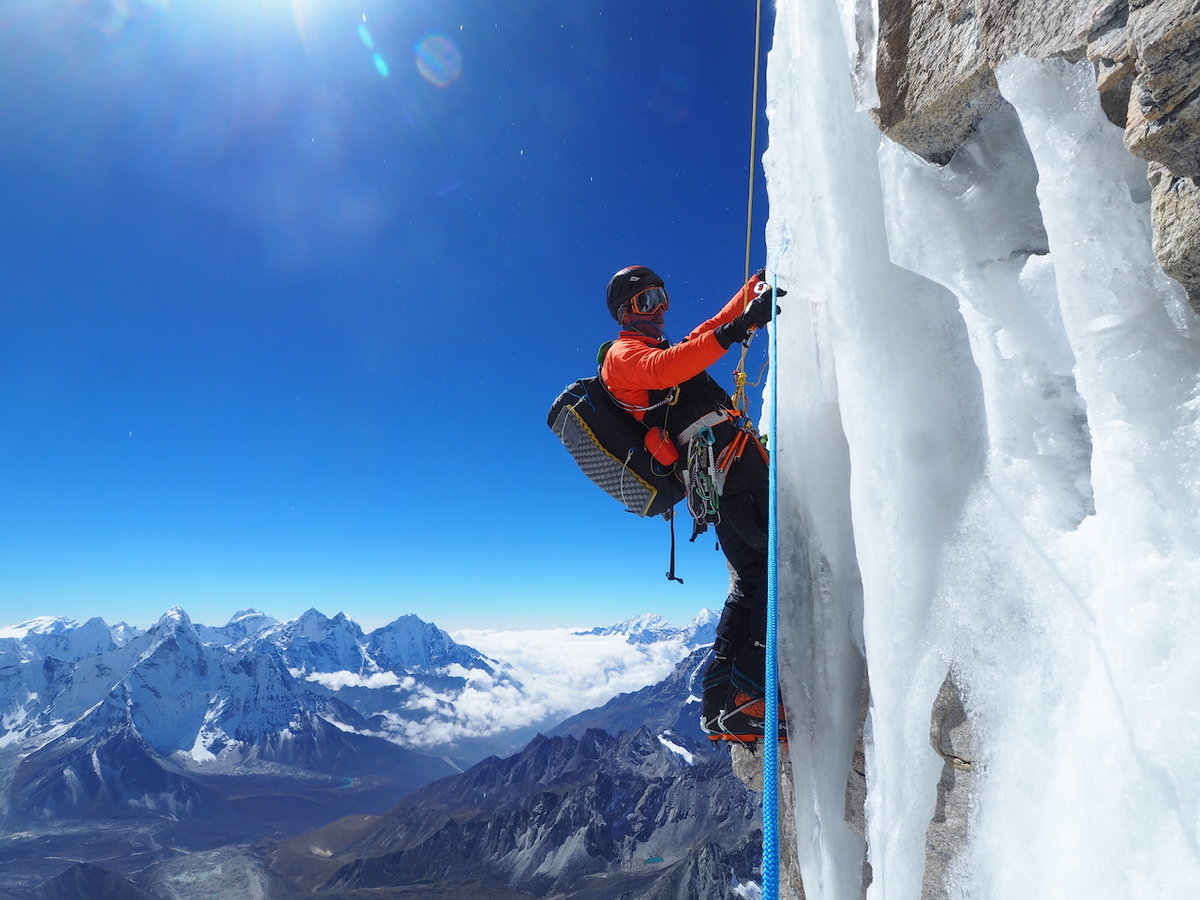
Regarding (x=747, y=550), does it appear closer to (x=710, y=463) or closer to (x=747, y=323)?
(x=710, y=463)

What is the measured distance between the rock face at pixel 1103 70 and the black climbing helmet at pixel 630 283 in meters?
2.07

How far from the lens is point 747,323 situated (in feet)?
11.0

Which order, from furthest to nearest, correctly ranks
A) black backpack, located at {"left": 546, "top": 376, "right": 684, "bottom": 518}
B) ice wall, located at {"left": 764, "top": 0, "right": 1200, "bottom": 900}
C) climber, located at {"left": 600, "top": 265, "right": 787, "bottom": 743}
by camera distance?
black backpack, located at {"left": 546, "top": 376, "right": 684, "bottom": 518}
climber, located at {"left": 600, "top": 265, "right": 787, "bottom": 743}
ice wall, located at {"left": 764, "top": 0, "right": 1200, "bottom": 900}

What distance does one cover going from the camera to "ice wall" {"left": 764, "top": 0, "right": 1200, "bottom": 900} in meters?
1.47

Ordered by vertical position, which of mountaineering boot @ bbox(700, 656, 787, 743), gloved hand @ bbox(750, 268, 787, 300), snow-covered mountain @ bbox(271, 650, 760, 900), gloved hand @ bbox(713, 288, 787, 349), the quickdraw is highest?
gloved hand @ bbox(750, 268, 787, 300)

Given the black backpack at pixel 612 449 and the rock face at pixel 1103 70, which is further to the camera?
the black backpack at pixel 612 449

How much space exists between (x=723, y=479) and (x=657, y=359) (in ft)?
2.89

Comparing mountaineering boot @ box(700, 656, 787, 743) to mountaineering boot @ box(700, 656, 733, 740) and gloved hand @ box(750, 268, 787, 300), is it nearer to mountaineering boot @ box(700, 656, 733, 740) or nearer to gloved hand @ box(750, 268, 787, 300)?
mountaineering boot @ box(700, 656, 733, 740)

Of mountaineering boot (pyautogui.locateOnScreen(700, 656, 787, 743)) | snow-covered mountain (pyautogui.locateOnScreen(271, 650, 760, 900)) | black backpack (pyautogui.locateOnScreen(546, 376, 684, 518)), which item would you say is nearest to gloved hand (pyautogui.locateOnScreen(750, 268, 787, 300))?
black backpack (pyautogui.locateOnScreen(546, 376, 684, 518))

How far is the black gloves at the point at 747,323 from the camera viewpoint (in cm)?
333

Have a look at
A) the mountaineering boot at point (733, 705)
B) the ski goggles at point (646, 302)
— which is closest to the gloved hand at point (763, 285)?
the ski goggles at point (646, 302)

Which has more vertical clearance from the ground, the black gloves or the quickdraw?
the black gloves

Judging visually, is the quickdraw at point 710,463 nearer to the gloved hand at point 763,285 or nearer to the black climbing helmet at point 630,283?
the gloved hand at point 763,285

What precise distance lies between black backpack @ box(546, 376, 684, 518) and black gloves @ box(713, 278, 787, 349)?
3.70 ft
